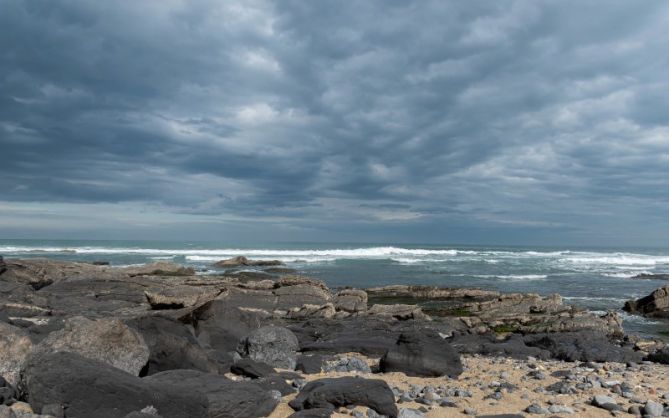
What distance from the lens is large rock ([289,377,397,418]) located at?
6195mm

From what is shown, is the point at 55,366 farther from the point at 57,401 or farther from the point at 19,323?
the point at 19,323

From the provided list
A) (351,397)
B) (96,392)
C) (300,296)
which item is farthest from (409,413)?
(300,296)

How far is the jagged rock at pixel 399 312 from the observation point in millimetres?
19594

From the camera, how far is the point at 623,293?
99.0ft

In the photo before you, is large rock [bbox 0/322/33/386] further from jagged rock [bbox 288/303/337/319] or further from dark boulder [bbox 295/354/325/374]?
jagged rock [bbox 288/303/337/319]

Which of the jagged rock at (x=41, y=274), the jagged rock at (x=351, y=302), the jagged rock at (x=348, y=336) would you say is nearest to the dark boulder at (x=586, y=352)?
the jagged rock at (x=348, y=336)

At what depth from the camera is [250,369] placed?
8141mm

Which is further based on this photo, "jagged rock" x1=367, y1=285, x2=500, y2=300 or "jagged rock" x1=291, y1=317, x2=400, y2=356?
"jagged rock" x1=367, y1=285, x2=500, y2=300

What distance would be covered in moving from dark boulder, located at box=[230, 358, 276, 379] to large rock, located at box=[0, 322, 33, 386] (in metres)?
3.01

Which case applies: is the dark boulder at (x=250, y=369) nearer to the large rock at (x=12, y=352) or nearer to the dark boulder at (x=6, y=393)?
the large rock at (x=12, y=352)

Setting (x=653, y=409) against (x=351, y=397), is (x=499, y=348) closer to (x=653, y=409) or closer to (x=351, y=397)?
(x=653, y=409)

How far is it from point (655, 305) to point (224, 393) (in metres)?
22.1

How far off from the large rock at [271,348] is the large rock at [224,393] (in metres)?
2.72

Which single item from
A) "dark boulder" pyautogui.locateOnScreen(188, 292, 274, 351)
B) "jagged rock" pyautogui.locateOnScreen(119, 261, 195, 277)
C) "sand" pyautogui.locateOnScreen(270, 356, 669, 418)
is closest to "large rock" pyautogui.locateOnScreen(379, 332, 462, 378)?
"sand" pyautogui.locateOnScreen(270, 356, 669, 418)
